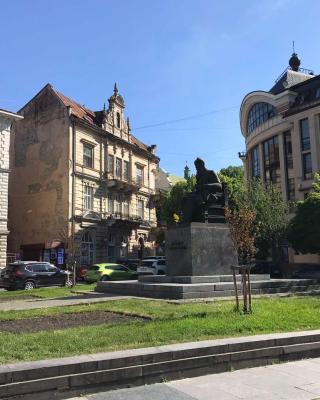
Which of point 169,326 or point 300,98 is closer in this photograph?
point 169,326

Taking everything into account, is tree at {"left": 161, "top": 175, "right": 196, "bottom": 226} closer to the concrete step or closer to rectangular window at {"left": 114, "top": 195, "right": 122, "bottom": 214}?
rectangular window at {"left": 114, "top": 195, "right": 122, "bottom": 214}

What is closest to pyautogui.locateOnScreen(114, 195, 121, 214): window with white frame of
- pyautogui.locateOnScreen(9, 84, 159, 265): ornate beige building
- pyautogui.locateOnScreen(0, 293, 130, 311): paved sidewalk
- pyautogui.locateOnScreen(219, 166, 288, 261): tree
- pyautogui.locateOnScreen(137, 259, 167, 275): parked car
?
pyautogui.locateOnScreen(9, 84, 159, 265): ornate beige building

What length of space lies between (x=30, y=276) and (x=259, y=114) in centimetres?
4070

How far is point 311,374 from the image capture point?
686cm

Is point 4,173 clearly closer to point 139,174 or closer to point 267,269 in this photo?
point 139,174

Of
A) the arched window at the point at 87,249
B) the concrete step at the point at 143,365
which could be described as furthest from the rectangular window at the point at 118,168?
the concrete step at the point at 143,365

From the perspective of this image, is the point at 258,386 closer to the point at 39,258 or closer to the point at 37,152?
the point at 39,258

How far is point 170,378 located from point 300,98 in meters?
50.8

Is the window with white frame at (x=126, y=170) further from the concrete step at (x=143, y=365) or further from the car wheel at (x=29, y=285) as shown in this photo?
the concrete step at (x=143, y=365)

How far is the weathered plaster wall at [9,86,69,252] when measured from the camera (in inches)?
1778

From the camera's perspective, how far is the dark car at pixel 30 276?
1071 inches

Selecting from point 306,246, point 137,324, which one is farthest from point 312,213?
point 137,324

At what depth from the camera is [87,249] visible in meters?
46.0

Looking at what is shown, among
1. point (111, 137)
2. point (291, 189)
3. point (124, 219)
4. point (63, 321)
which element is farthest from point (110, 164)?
point (63, 321)
